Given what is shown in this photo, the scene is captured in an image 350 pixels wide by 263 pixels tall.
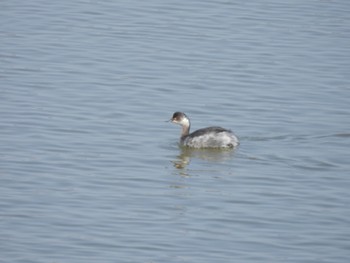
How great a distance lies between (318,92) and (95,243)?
8055 mm

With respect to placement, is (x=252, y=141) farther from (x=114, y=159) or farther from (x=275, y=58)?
(x=275, y=58)

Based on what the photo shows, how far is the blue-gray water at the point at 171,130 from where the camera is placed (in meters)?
11.3

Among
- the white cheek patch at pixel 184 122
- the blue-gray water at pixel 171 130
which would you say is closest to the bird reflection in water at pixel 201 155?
the blue-gray water at pixel 171 130

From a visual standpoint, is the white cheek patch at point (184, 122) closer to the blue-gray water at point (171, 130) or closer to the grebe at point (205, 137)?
the grebe at point (205, 137)

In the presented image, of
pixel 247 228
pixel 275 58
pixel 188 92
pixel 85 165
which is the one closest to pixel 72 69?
pixel 188 92

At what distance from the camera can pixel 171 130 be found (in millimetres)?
16641

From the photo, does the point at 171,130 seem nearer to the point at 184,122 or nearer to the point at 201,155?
the point at 184,122

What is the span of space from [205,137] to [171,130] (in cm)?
139

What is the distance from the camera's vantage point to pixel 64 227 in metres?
11.4

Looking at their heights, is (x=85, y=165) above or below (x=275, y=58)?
below

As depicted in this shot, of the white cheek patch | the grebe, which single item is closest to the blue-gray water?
the grebe

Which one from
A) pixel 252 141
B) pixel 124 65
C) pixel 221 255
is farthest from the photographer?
pixel 124 65

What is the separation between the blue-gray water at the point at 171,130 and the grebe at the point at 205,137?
154 millimetres

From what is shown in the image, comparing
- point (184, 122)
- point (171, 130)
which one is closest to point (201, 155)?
point (184, 122)
